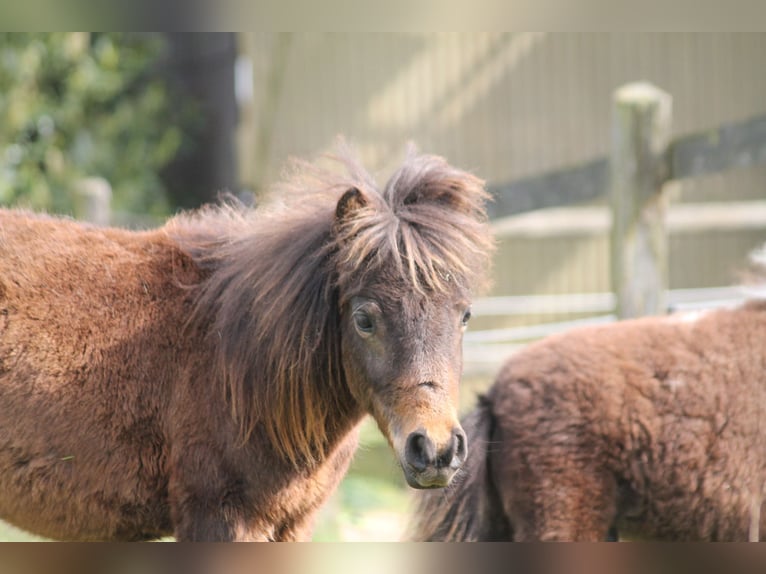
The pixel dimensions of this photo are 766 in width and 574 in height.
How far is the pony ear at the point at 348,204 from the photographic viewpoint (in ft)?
8.73

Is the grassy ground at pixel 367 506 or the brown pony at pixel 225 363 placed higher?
the brown pony at pixel 225 363

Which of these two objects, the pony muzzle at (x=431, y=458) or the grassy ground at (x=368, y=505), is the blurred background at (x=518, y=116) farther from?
the pony muzzle at (x=431, y=458)

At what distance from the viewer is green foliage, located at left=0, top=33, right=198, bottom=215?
32.3 feet

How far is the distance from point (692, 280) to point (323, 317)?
7.69m

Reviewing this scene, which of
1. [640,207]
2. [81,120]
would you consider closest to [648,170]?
[640,207]

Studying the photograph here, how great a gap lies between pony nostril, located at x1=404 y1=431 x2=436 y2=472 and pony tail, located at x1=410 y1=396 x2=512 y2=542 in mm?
1401

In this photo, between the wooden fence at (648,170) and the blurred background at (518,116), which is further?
the blurred background at (518,116)

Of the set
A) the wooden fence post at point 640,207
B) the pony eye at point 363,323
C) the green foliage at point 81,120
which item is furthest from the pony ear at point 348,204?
the green foliage at point 81,120

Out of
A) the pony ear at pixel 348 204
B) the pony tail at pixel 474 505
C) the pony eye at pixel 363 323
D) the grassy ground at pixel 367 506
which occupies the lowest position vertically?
the grassy ground at pixel 367 506

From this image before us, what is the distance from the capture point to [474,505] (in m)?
3.75

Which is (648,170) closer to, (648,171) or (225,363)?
(648,171)

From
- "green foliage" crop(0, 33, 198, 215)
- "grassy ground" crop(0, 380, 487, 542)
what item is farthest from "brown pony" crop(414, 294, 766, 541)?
"green foliage" crop(0, 33, 198, 215)

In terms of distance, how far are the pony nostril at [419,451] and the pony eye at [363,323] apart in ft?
1.26

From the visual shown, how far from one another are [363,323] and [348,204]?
A: 385 millimetres
